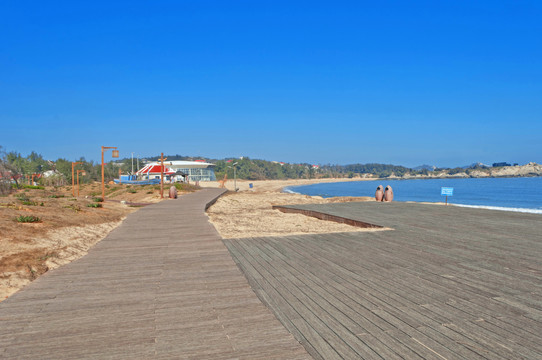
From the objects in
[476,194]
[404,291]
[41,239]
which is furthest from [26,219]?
[476,194]

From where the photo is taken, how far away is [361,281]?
19.7ft

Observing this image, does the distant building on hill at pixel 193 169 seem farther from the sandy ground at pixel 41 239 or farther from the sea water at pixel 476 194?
the sandy ground at pixel 41 239

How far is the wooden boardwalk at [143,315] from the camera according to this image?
11.8ft

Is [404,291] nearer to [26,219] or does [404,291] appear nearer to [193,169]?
[26,219]

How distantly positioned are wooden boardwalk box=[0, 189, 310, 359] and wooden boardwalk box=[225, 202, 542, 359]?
38 centimetres

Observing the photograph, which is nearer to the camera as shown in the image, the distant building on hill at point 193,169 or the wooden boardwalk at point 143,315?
the wooden boardwalk at point 143,315

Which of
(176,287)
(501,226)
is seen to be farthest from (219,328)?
(501,226)

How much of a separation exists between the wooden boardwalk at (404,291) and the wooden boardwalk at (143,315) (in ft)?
1.25

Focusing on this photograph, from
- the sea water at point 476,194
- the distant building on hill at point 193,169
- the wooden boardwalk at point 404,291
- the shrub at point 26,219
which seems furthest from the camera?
Result: the distant building on hill at point 193,169

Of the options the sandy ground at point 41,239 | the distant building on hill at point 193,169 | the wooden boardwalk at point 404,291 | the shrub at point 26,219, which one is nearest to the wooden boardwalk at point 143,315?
the wooden boardwalk at point 404,291

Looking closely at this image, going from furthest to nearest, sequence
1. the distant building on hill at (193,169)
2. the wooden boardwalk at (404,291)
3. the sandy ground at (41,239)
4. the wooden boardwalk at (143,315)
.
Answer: the distant building on hill at (193,169) → the sandy ground at (41,239) → the wooden boardwalk at (404,291) → the wooden boardwalk at (143,315)

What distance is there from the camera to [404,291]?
542 centimetres

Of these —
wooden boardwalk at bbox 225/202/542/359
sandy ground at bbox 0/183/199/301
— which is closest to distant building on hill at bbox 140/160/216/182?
sandy ground at bbox 0/183/199/301

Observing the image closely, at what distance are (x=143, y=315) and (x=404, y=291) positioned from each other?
3479mm
